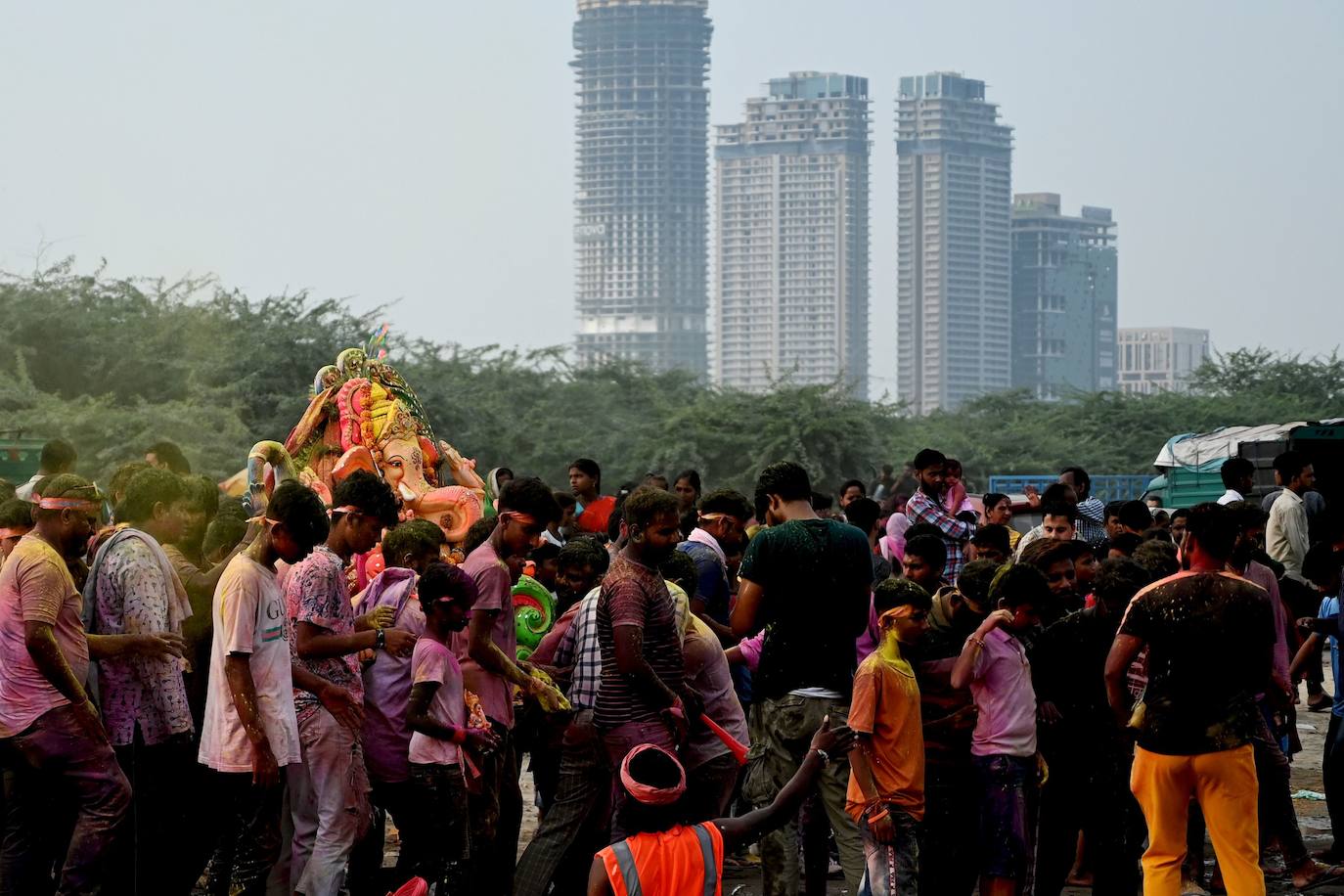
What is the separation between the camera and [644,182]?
195375 millimetres

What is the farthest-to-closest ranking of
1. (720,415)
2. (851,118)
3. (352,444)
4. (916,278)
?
(851,118), (916,278), (720,415), (352,444)

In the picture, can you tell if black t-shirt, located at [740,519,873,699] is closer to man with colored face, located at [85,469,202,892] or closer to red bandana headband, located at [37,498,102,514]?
man with colored face, located at [85,469,202,892]

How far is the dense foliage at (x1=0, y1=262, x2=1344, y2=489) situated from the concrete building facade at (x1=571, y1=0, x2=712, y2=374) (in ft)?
414

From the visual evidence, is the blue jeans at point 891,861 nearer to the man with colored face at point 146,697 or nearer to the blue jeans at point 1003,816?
the blue jeans at point 1003,816

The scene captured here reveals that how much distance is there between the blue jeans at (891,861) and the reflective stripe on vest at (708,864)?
68.7 inches

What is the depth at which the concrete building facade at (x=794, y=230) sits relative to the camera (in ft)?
595

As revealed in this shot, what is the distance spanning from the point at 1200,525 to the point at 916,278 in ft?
559

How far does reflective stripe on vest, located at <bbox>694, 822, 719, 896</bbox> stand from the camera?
5.28 metres

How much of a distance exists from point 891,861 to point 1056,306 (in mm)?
179385

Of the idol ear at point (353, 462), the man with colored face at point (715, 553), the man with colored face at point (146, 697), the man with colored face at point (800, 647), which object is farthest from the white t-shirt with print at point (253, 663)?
the idol ear at point (353, 462)

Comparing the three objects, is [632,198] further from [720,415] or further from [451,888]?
[451,888]

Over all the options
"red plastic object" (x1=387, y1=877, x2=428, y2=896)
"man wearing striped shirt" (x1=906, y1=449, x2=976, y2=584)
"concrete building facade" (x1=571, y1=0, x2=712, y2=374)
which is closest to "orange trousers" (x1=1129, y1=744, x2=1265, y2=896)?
"red plastic object" (x1=387, y1=877, x2=428, y2=896)

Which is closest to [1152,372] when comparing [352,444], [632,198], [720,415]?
[632,198]

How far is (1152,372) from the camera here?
194500 mm
